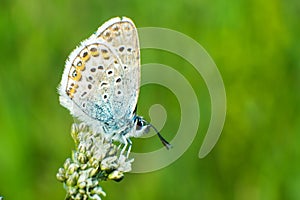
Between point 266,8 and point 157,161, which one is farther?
point 266,8

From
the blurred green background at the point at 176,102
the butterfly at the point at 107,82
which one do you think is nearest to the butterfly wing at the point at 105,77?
the butterfly at the point at 107,82

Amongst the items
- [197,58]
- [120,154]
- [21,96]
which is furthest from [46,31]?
[120,154]

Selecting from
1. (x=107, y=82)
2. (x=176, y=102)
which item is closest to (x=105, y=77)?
(x=107, y=82)

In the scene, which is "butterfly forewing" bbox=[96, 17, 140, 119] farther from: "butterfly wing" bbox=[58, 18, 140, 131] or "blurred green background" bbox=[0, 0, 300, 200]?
"blurred green background" bbox=[0, 0, 300, 200]

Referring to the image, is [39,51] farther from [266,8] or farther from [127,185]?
[266,8]

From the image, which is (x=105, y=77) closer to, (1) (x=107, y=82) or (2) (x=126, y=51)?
(1) (x=107, y=82)

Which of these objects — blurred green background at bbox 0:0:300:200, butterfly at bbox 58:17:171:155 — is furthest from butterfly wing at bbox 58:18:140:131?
blurred green background at bbox 0:0:300:200
